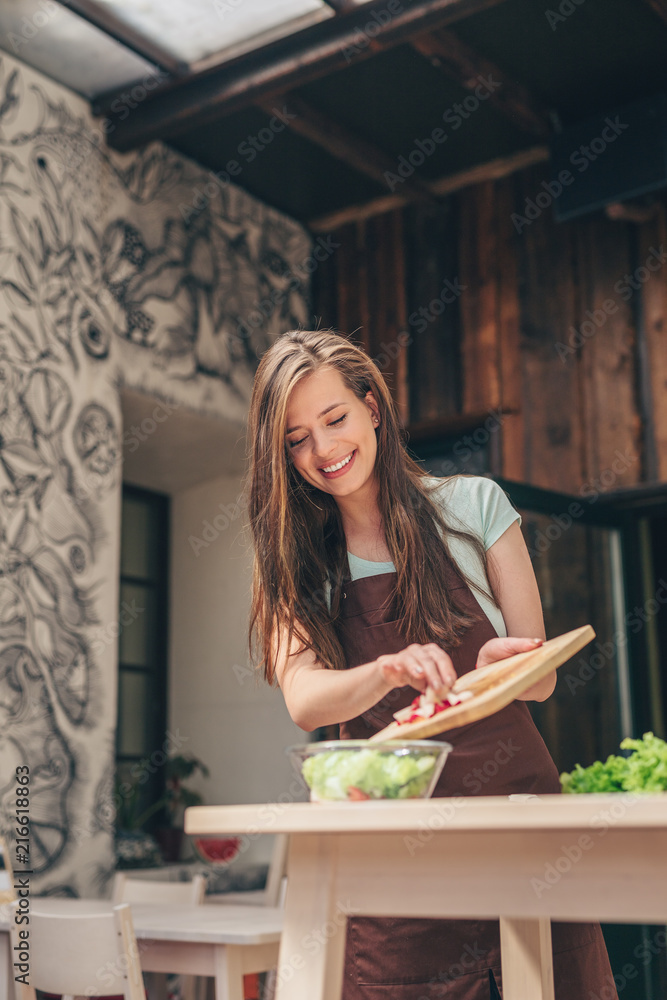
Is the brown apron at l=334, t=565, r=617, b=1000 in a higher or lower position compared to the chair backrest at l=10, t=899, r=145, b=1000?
higher

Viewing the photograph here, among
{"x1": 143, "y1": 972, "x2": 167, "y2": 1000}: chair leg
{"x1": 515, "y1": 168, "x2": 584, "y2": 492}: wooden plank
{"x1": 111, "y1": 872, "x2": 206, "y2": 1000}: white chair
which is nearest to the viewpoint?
{"x1": 143, "y1": 972, "x2": 167, "y2": 1000}: chair leg

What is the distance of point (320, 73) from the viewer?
4.12m

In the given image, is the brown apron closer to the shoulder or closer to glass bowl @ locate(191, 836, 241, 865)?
the shoulder

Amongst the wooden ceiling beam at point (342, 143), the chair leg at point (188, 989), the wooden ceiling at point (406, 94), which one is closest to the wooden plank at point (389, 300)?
the wooden ceiling at point (406, 94)

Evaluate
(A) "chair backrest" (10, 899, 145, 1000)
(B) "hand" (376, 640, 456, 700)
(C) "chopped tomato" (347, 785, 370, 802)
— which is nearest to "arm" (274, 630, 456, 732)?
(B) "hand" (376, 640, 456, 700)

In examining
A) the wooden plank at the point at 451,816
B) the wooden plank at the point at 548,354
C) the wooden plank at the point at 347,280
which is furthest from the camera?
the wooden plank at the point at 347,280

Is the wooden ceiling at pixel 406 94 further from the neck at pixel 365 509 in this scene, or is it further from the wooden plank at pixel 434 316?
the neck at pixel 365 509

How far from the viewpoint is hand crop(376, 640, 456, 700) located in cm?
114

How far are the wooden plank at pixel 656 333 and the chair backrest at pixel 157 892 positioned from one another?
8.13ft

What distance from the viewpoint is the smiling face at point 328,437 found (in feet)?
5.30

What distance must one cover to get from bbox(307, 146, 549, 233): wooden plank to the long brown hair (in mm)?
3635

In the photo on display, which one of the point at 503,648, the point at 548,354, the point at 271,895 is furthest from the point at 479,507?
the point at 548,354

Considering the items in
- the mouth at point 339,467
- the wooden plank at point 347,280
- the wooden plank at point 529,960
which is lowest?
the wooden plank at point 529,960

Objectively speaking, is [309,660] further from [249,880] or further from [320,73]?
[249,880]
